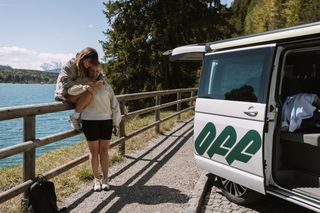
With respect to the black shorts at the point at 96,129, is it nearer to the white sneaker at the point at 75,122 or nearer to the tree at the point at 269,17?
the white sneaker at the point at 75,122

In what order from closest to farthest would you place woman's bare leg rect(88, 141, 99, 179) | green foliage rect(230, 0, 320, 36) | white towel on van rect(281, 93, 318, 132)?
white towel on van rect(281, 93, 318, 132), woman's bare leg rect(88, 141, 99, 179), green foliage rect(230, 0, 320, 36)

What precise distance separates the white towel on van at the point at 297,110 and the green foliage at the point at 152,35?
61.9 feet

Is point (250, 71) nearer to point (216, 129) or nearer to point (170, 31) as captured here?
point (216, 129)

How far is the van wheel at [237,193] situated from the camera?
504 cm

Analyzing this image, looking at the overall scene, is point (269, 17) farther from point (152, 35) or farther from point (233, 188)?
point (233, 188)

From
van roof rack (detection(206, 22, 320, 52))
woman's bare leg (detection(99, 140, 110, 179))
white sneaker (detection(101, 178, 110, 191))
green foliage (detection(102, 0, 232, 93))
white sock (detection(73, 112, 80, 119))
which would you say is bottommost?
white sneaker (detection(101, 178, 110, 191))

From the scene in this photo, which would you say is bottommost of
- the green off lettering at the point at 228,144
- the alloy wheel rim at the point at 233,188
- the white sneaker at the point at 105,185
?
the white sneaker at the point at 105,185

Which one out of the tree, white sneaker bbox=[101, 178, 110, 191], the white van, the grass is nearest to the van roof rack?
the white van

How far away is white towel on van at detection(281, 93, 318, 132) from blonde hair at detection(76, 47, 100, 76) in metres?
2.53

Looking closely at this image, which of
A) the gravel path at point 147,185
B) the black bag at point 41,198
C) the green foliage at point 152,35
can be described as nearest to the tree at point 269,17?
the green foliage at point 152,35

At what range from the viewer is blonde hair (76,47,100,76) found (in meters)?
4.95

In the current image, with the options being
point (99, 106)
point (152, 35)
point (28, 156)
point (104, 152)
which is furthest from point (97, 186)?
point (152, 35)

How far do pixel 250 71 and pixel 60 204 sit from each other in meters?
2.84

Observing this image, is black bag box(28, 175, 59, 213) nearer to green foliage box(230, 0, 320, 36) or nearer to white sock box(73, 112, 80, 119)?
white sock box(73, 112, 80, 119)
